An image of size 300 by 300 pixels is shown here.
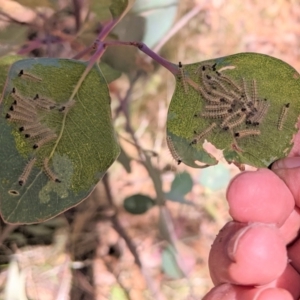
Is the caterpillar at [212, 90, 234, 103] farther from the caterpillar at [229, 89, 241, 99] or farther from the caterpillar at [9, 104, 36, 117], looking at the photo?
the caterpillar at [9, 104, 36, 117]

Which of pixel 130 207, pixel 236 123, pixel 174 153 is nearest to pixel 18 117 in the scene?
pixel 174 153

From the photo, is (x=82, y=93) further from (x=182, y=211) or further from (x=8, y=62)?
(x=182, y=211)

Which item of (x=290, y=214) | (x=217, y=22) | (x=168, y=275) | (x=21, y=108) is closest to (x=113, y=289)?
(x=168, y=275)

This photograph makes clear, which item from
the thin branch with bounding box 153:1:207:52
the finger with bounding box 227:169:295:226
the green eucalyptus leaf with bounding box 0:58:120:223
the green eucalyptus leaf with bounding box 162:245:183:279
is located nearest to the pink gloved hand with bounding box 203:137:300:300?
the finger with bounding box 227:169:295:226

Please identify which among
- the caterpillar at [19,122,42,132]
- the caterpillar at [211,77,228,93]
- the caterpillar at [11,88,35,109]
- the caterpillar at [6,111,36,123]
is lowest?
the caterpillar at [19,122,42,132]

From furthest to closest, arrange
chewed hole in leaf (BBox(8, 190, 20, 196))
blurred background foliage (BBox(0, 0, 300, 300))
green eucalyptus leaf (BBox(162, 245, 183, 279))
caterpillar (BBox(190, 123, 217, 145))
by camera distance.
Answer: green eucalyptus leaf (BBox(162, 245, 183, 279)) < blurred background foliage (BBox(0, 0, 300, 300)) < caterpillar (BBox(190, 123, 217, 145)) < chewed hole in leaf (BBox(8, 190, 20, 196))

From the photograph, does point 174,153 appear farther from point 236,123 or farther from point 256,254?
point 256,254

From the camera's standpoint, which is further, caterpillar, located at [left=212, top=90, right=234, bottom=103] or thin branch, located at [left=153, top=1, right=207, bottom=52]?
thin branch, located at [left=153, top=1, right=207, bottom=52]

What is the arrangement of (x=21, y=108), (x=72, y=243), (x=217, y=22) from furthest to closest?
(x=217, y=22), (x=72, y=243), (x=21, y=108)
